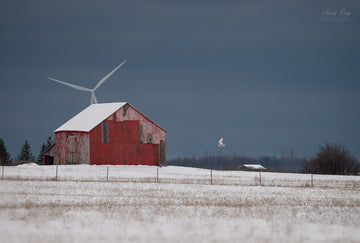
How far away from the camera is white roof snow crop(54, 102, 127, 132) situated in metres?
57.0

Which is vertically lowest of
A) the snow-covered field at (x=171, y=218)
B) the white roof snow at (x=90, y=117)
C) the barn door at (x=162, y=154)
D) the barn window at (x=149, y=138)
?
the snow-covered field at (x=171, y=218)

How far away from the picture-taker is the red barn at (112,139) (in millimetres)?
55625

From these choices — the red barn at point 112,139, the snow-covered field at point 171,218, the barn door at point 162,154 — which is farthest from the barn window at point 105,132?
the snow-covered field at point 171,218

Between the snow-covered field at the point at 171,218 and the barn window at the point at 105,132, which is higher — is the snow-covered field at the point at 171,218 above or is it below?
below

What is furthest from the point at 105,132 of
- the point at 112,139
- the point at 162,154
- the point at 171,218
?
the point at 171,218

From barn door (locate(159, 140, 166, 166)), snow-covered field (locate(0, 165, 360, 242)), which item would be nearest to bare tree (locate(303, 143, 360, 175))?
barn door (locate(159, 140, 166, 166))

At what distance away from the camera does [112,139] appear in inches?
2239

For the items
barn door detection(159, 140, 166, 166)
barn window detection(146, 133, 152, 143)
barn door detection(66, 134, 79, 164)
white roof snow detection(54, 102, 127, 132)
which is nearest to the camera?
barn door detection(66, 134, 79, 164)

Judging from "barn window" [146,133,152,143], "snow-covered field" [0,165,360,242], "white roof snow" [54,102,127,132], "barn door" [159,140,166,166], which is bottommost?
"snow-covered field" [0,165,360,242]

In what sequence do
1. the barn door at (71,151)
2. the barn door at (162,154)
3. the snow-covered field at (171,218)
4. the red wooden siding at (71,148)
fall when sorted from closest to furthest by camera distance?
the snow-covered field at (171,218), the red wooden siding at (71,148), the barn door at (71,151), the barn door at (162,154)

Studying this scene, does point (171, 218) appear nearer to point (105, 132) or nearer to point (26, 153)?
point (105, 132)

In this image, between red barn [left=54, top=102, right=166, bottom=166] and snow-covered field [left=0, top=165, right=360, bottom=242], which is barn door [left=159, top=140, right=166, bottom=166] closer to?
red barn [left=54, top=102, right=166, bottom=166]

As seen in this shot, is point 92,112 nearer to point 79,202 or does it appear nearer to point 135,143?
point 135,143

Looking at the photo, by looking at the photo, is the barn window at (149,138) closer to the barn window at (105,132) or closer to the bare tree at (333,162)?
the barn window at (105,132)
